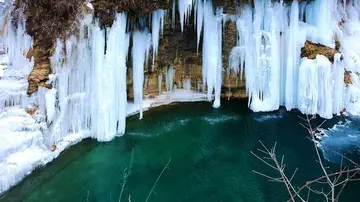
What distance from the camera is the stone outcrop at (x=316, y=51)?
12.8 metres

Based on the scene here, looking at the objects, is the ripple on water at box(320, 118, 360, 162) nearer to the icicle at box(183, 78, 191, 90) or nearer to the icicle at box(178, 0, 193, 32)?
the icicle at box(183, 78, 191, 90)

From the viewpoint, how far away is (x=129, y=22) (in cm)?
1154

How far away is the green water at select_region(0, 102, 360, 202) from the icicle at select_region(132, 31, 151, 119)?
1.02m

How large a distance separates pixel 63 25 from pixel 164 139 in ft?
14.5

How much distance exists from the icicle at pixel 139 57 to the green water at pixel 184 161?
1023mm

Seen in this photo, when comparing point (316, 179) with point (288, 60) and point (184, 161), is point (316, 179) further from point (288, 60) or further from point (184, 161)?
point (288, 60)

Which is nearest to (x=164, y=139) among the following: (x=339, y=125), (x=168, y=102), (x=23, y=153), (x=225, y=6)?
(x=168, y=102)

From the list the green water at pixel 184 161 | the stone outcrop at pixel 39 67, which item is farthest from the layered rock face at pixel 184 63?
the stone outcrop at pixel 39 67

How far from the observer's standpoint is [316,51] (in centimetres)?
1284

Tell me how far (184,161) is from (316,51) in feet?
20.5

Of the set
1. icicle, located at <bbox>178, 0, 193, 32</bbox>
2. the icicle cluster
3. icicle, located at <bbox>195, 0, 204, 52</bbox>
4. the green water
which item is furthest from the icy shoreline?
the icicle cluster

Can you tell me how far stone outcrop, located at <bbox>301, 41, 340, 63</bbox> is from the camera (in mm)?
12750

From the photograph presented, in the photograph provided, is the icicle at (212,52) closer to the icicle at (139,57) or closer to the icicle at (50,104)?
the icicle at (139,57)

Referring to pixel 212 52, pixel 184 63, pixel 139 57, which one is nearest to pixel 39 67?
pixel 139 57
